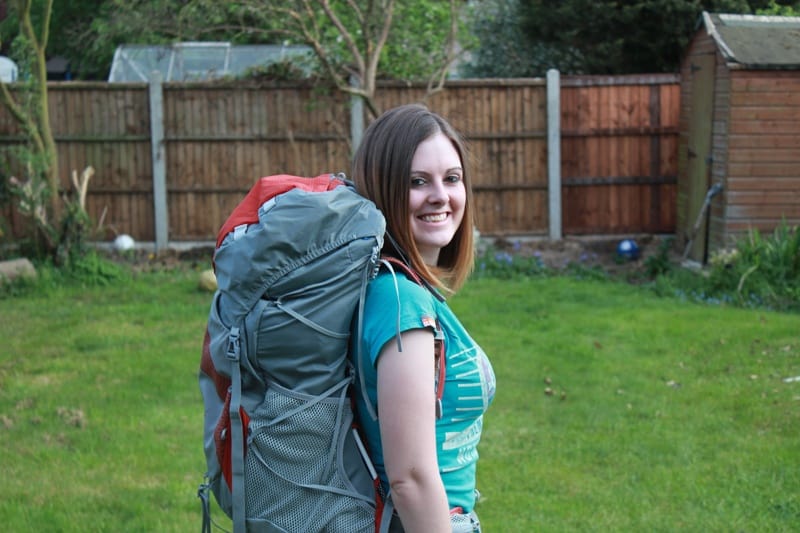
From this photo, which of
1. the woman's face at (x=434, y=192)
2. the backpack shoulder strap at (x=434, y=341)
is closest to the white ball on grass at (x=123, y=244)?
the woman's face at (x=434, y=192)

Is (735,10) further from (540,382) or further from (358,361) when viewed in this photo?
(358,361)

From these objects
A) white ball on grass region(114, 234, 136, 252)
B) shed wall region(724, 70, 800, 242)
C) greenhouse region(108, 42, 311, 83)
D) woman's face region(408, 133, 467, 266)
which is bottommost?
white ball on grass region(114, 234, 136, 252)

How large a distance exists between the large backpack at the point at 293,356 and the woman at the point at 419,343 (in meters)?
0.07

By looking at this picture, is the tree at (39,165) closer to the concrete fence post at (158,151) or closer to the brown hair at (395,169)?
the concrete fence post at (158,151)

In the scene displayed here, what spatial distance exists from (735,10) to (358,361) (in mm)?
17516

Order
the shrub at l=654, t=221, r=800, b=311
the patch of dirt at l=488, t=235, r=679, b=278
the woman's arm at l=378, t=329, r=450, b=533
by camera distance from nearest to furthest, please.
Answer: the woman's arm at l=378, t=329, r=450, b=533 → the shrub at l=654, t=221, r=800, b=311 → the patch of dirt at l=488, t=235, r=679, b=278

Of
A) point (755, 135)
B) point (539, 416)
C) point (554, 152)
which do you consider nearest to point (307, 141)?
point (554, 152)

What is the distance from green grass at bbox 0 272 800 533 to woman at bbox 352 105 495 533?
2.81m

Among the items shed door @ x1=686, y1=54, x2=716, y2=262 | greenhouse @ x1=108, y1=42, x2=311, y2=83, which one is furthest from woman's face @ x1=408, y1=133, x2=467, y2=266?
greenhouse @ x1=108, y1=42, x2=311, y2=83

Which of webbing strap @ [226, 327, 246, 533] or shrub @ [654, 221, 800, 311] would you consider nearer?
webbing strap @ [226, 327, 246, 533]

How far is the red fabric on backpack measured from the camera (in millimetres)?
2277

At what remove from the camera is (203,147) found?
1403 centimetres

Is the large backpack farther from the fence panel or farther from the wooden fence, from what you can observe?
the fence panel

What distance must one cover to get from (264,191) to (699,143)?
11534 millimetres
